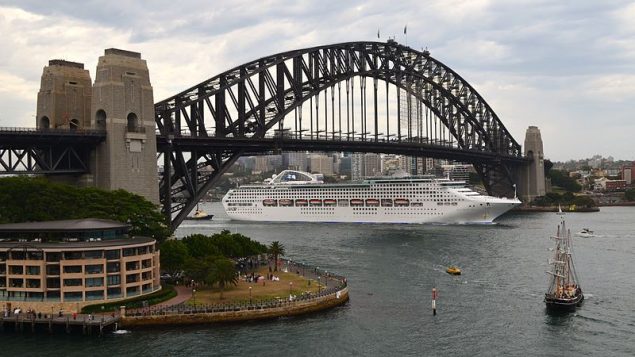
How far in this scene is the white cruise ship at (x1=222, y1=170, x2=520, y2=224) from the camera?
107438 mm

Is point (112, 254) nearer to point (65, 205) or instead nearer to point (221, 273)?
point (221, 273)

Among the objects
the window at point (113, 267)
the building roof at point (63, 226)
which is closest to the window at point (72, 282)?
the window at point (113, 267)

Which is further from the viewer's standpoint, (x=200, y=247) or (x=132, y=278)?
(x=200, y=247)

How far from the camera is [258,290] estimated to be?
4494 cm

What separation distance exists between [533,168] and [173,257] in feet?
378

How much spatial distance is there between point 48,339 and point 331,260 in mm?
30646

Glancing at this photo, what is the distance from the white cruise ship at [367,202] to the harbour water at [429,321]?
39.2m

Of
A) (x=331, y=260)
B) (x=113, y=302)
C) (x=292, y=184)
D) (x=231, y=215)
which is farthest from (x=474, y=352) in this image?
(x=231, y=215)

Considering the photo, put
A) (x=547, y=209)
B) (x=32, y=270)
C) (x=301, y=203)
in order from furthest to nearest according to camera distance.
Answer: (x=547, y=209)
(x=301, y=203)
(x=32, y=270)

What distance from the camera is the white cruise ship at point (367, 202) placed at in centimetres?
10744

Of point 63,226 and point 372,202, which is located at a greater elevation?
point 372,202

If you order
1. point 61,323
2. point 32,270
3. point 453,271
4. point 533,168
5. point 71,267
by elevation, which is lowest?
point 61,323

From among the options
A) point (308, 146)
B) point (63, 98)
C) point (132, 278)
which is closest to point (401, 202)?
point (308, 146)

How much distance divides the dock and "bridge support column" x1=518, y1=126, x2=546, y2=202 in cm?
12204
